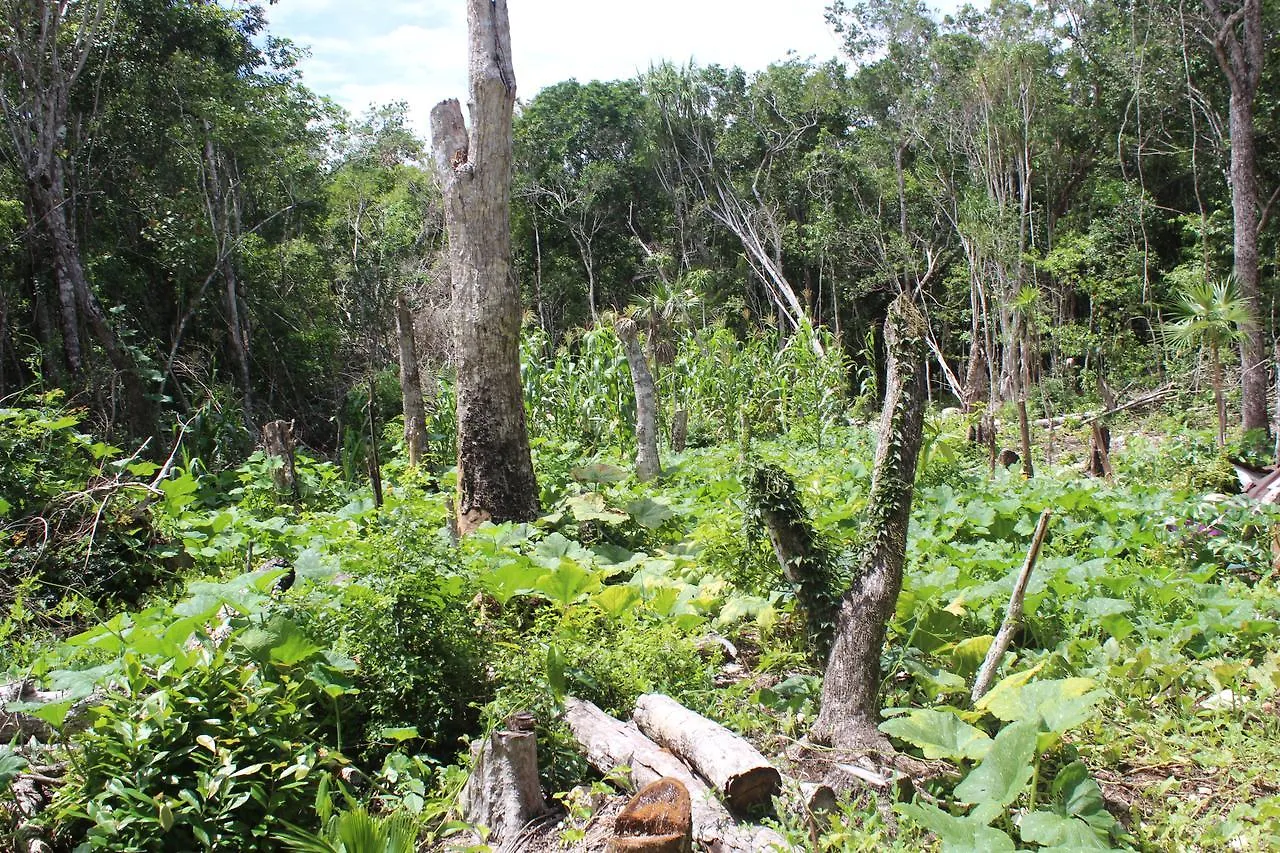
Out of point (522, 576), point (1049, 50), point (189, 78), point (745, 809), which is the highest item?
point (1049, 50)

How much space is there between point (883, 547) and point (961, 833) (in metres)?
1.16

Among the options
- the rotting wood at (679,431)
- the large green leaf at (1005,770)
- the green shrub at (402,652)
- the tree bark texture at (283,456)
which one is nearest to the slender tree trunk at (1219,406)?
the rotting wood at (679,431)

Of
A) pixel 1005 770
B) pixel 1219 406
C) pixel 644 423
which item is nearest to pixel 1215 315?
pixel 1219 406

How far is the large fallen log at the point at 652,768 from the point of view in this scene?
7.73ft

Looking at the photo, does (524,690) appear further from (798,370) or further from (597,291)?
(597,291)

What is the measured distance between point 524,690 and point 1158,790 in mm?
2153

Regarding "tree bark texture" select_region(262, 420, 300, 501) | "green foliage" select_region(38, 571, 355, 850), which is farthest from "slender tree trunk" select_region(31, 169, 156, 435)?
"green foliage" select_region(38, 571, 355, 850)

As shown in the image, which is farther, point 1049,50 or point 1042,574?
point 1049,50

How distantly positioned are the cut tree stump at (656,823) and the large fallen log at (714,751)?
242mm

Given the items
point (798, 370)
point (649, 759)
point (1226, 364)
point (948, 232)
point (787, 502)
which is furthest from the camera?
point (948, 232)

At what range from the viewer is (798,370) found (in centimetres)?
1155

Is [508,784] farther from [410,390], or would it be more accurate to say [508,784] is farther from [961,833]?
[410,390]

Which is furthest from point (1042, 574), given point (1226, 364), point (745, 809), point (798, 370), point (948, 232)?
point (948, 232)

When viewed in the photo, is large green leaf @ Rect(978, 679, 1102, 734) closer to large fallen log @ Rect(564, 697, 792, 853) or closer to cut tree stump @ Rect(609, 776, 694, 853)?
large fallen log @ Rect(564, 697, 792, 853)
